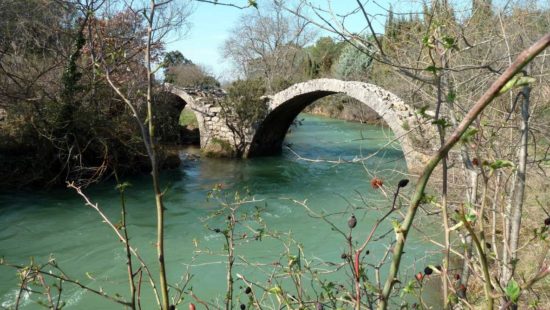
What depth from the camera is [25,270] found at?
1.35 meters

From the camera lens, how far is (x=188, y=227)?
276 inches

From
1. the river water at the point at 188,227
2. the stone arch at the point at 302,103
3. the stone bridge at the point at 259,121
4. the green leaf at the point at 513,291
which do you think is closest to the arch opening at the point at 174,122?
the stone bridge at the point at 259,121

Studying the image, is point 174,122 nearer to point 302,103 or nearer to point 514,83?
point 302,103

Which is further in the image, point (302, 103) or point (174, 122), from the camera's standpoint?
point (174, 122)

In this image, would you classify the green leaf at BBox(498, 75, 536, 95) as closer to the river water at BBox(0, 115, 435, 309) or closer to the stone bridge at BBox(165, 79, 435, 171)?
the river water at BBox(0, 115, 435, 309)

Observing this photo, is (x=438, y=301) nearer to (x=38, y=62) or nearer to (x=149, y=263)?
(x=149, y=263)

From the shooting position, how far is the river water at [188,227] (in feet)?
16.3

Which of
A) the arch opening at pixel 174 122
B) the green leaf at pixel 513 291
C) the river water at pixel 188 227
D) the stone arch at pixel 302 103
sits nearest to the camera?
the green leaf at pixel 513 291

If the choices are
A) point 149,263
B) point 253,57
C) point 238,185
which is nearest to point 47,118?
point 238,185

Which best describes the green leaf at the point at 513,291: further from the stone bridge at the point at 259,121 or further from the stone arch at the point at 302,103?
the stone bridge at the point at 259,121

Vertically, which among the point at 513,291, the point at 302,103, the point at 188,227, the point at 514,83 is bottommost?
the point at 188,227

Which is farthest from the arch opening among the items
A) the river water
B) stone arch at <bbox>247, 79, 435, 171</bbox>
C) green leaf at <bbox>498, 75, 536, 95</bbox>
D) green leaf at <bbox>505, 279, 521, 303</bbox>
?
green leaf at <bbox>498, 75, 536, 95</bbox>

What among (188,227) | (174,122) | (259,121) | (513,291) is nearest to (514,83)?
(513,291)

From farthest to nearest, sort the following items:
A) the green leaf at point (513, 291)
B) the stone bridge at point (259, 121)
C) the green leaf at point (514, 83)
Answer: the stone bridge at point (259, 121) → the green leaf at point (513, 291) → the green leaf at point (514, 83)
